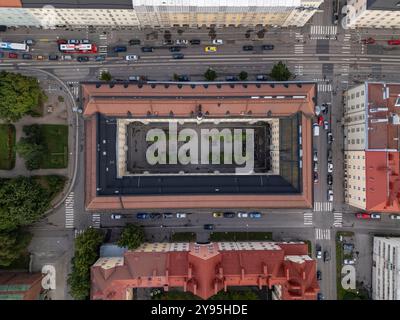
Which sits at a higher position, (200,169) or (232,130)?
(232,130)

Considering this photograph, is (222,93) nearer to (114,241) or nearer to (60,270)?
(114,241)

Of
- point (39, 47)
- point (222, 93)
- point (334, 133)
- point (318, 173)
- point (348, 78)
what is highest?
point (39, 47)

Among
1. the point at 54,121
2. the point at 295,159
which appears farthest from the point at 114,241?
the point at 295,159

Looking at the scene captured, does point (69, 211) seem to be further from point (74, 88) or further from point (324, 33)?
point (324, 33)

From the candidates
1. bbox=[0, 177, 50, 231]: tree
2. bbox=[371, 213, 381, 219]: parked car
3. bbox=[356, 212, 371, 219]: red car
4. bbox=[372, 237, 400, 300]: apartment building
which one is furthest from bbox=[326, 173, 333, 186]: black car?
bbox=[0, 177, 50, 231]: tree

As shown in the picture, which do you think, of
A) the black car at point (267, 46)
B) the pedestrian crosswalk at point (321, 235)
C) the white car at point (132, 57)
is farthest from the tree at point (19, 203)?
the pedestrian crosswalk at point (321, 235)

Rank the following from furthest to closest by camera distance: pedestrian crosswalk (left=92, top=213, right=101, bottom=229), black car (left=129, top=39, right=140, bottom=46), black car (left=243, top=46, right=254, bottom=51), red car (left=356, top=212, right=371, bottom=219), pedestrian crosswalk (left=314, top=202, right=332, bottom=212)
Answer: pedestrian crosswalk (left=314, top=202, right=332, bottom=212)
red car (left=356, top=212, right=371, bottom=219)
black car (left=243, top=46, right=254, bottom=51)
pedestrian crosswalk (left=92, top=213, right=101, bottom=229)
black car (left=129, top=39, right=140, bottom=46)

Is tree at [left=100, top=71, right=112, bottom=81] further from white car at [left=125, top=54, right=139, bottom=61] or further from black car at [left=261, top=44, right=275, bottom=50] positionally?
black car at [left=261, top=44, right=275, bottom=50]
